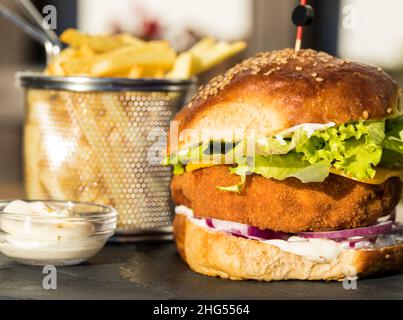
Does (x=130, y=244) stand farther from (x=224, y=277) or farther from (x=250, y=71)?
(x=250, y=71)

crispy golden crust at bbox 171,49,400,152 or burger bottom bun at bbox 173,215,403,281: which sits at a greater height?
crispy golden crust at bbox 171,49,400,152

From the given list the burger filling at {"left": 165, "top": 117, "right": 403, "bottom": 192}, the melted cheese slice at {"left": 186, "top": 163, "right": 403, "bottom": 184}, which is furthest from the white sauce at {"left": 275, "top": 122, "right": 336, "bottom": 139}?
the melted cheese slice at {"left": 186, "top": 163, "right": 403, "bottom": 184}

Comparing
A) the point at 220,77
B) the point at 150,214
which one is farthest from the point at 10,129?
the point at 220,77

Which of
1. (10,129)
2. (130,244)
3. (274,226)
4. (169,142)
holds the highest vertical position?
(169,142)

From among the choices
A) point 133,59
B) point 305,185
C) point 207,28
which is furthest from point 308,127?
point 207,28

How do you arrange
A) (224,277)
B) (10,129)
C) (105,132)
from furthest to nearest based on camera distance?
(10,129) → (105,132) → (224,277)

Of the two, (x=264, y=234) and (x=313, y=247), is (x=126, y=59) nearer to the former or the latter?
(x=264, y=234)

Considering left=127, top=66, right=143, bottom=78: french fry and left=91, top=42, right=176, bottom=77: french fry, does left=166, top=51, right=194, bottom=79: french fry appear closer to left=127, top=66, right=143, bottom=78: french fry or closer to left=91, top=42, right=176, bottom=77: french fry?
left=91, top=42, right=176, bottom=77: french fry
